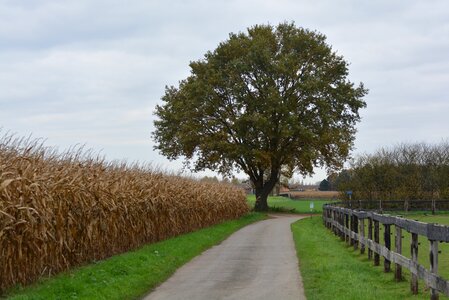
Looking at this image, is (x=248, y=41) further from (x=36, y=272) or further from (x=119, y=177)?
(x=36, y=272)

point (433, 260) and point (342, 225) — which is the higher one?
point (342, 225)

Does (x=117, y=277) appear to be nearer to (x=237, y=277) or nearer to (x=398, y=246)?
(x=237, y=277)

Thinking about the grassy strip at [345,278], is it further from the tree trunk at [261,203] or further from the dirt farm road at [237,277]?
the tree trunk at [261,203]

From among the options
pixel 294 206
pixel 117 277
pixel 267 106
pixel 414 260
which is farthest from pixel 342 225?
pixel 294 206

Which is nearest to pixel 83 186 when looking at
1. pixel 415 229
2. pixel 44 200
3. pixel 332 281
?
pixel 44 200

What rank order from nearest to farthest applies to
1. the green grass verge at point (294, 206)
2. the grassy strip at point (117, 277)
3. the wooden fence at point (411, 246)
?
the wooden fence at point (411, 246) < the grassy strip at point (117, 277) < the green grass verge at point (294, 206)

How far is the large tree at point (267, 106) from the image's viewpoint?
5231 centimetres

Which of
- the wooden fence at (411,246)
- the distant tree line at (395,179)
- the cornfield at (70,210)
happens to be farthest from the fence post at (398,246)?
the distant tree line at (395,179)

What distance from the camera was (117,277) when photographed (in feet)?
42.0

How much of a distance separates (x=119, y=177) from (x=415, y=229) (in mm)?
10942

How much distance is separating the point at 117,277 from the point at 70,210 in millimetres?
2096

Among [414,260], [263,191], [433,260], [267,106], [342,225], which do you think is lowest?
[414,260]

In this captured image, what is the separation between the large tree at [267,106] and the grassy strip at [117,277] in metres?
33.2

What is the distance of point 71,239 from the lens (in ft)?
45.0
